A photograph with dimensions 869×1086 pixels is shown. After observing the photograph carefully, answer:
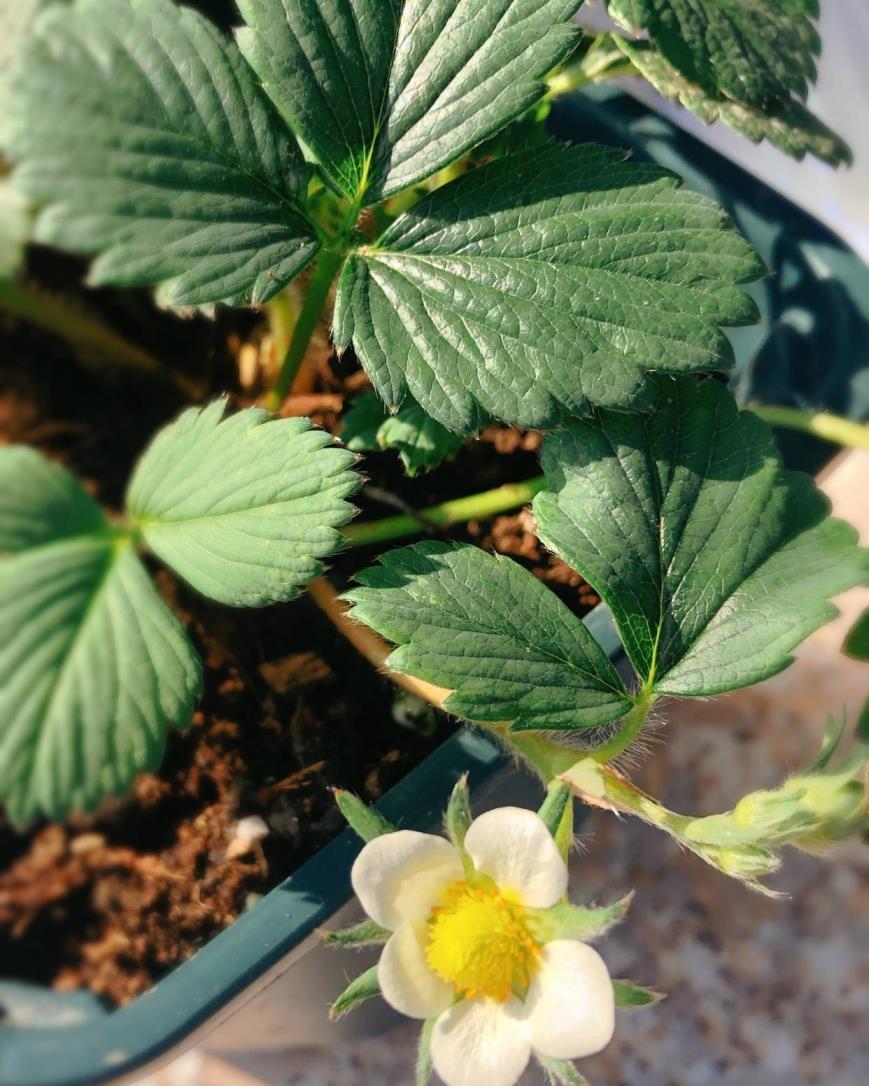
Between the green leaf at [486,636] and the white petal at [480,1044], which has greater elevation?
the green leaf at [486,636]

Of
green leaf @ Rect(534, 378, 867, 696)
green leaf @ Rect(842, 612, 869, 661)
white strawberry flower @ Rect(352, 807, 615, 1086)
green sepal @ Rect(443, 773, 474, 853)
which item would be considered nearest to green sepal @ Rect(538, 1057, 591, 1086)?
white strawberry flower @ Rect(352, 807, 615, 1086)

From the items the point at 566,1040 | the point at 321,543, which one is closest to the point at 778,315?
the point at 321,543

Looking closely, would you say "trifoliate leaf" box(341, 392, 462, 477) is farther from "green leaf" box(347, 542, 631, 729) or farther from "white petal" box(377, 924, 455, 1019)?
"white petal" box(377, 924, 455, 1019)

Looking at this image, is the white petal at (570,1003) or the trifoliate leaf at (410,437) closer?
the white petal at (570,1003)

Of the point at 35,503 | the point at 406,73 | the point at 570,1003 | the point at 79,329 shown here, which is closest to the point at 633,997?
the point at 570,1003

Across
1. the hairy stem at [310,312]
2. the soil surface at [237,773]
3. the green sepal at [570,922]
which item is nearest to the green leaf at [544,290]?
the hairy stem at [310,312]

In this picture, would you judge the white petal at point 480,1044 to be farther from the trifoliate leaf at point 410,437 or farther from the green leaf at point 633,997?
the trifoliate leaf at point 410,437

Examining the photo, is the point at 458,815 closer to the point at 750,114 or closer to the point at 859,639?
the point at 859,639
